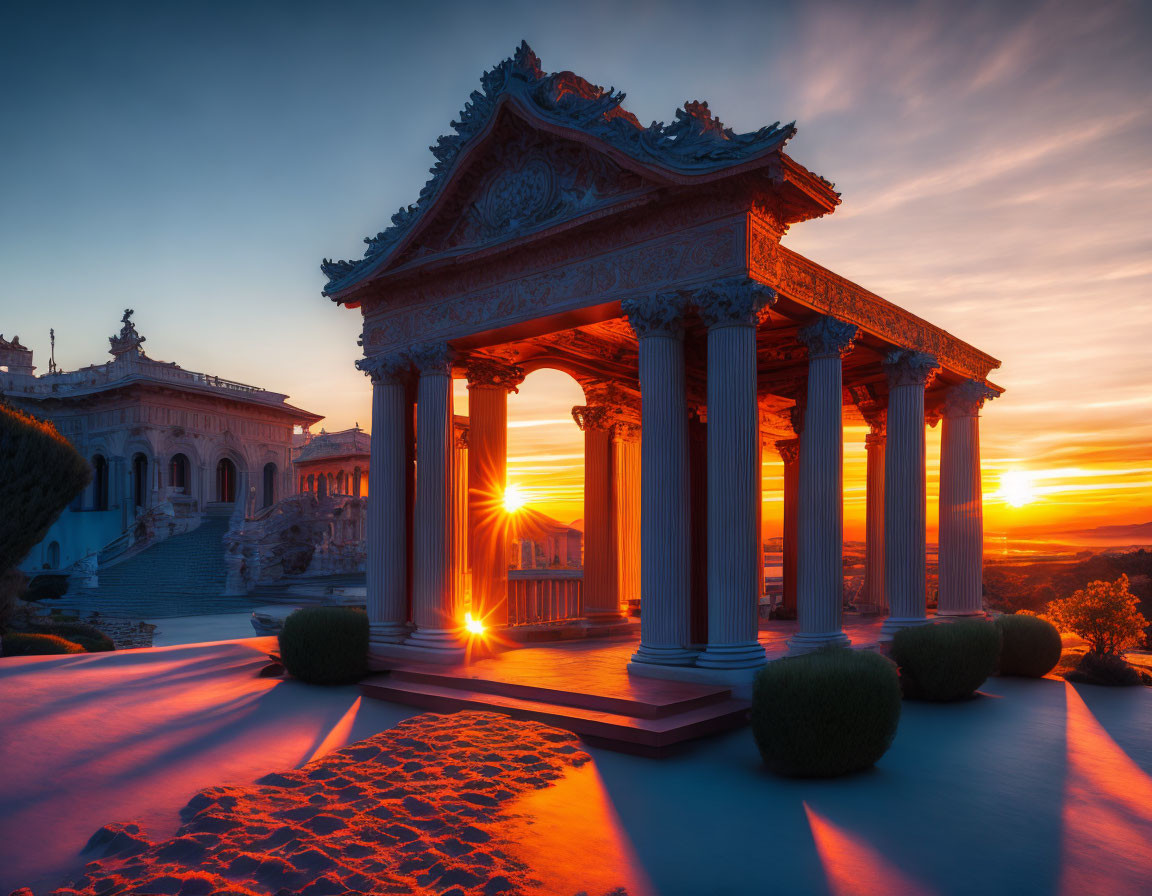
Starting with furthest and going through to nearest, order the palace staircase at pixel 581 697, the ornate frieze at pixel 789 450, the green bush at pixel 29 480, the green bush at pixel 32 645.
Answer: the ornate frieze at pixel 789 450 → the green bush at pixel 29 480 → the green bush at pixel 32 645 → the palace staircase at pixel 581 697

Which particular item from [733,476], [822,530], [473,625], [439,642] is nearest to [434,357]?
[439,642]

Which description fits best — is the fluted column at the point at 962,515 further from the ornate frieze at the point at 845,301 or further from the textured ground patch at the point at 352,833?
the textured ground patch at the point at 352,833

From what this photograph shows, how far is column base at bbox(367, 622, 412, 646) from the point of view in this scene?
1384 centimetres

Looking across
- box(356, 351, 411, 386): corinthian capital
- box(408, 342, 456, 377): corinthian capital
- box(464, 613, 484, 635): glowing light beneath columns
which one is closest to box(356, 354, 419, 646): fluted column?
box(356, 351, 411, 386): corinthian capital

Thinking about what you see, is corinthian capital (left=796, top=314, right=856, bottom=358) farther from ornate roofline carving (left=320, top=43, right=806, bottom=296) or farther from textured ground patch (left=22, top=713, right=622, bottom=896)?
textured ground patch (left=22, top=713, right=622, bottom=896)

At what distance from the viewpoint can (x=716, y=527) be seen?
10.2m

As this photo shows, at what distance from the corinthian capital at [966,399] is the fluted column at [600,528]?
24.3 feet

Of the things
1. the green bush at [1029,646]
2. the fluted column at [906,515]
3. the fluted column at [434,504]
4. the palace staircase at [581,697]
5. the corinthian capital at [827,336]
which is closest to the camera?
the palace staircase at [581,697]

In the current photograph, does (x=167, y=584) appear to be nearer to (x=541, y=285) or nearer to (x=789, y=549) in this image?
(x=789, y=549)

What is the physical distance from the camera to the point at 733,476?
400 inches

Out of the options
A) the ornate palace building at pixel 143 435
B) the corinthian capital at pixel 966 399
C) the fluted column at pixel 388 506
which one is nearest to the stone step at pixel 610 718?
the fluted column at pixel 388 506

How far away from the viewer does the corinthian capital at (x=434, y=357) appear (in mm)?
13594

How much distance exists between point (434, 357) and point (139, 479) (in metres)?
44.1

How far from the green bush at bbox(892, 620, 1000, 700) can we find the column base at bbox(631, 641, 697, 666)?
128 inches
